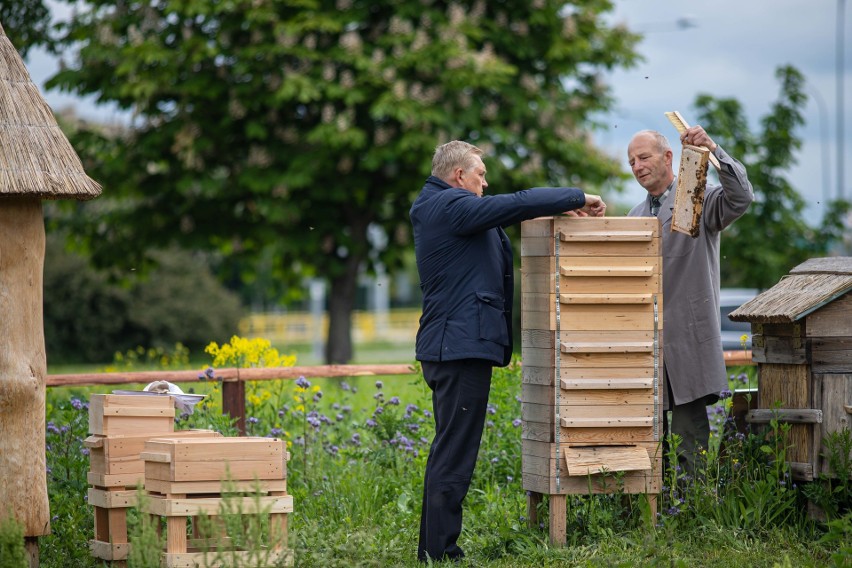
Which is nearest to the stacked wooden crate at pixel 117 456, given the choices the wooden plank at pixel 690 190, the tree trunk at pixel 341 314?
the wooden plank at pixel 690 190

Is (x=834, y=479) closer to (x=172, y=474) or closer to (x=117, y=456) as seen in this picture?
(x=172, y=474)

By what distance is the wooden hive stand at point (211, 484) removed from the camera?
5.22m

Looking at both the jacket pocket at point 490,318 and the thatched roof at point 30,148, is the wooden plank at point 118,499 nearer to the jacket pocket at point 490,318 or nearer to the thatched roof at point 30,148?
the thatched roof at point 30,148

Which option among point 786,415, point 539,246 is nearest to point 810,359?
point 786,415

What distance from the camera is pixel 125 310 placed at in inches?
1246

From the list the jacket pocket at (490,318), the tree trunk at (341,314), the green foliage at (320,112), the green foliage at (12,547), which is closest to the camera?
the green foliage at (12,547)

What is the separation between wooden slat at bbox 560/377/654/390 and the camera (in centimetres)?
577

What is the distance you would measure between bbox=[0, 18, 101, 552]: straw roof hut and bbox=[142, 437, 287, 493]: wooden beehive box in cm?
71

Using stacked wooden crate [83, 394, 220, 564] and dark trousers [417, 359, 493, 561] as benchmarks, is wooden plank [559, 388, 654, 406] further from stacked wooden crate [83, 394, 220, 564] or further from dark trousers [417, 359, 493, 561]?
stacked wooden crate [83, 394, 220, 564]

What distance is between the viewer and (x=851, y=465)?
19.1 ft

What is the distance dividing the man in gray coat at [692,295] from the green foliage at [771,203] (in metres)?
11.4

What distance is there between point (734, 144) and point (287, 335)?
111ft

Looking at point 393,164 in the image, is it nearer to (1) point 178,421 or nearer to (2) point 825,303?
(1) point 178,421

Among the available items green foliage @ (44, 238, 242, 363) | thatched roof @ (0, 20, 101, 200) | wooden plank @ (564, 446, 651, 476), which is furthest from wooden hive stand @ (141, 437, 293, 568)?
green foliage @ (44, 238, 242, 363)
